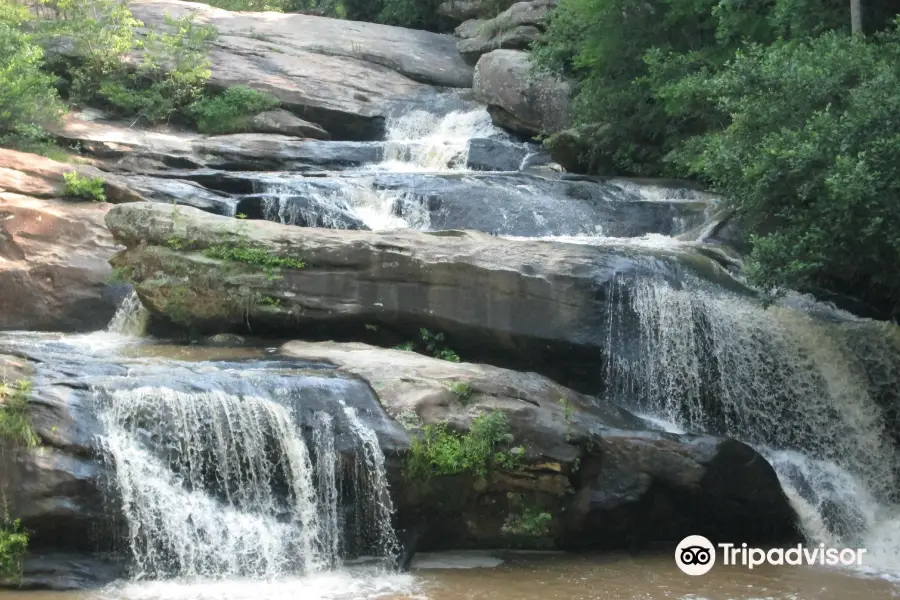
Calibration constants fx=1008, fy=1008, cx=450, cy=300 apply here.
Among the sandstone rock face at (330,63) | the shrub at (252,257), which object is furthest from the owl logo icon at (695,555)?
the sandstone rock face at (330,63)

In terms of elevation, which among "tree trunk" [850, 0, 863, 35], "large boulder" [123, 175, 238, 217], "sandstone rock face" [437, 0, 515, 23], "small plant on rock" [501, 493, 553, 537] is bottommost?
"small plant on rock" [501, 493, 553, 537]

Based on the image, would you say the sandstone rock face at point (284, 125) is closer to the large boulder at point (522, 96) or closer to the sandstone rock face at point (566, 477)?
the large boulder at point (522, 96)

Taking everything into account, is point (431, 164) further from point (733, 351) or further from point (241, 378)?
point (241, 378)

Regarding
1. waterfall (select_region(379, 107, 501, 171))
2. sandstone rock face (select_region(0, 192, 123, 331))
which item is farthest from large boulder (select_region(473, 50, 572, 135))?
sandstone rock face (select_region(0, 192, 123, 331))

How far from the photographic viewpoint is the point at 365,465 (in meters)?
9.05

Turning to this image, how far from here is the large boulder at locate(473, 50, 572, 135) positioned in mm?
20172

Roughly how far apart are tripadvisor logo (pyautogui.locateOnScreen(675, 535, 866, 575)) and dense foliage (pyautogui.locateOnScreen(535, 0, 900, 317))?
2.96 m

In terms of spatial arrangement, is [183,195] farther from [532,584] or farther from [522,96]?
[532,584]

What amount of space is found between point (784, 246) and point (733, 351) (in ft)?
4.46

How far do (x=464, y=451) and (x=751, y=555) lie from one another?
9.79 ft

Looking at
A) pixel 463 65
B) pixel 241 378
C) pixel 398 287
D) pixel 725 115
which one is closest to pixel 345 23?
pixel 463 65

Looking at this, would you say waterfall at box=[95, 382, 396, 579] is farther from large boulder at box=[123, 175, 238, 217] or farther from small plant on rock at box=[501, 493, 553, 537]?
large boulder at box=[123, 175, 238, 217]

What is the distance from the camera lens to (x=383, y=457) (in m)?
9.09

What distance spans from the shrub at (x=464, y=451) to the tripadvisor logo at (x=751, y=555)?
73.8 inches
